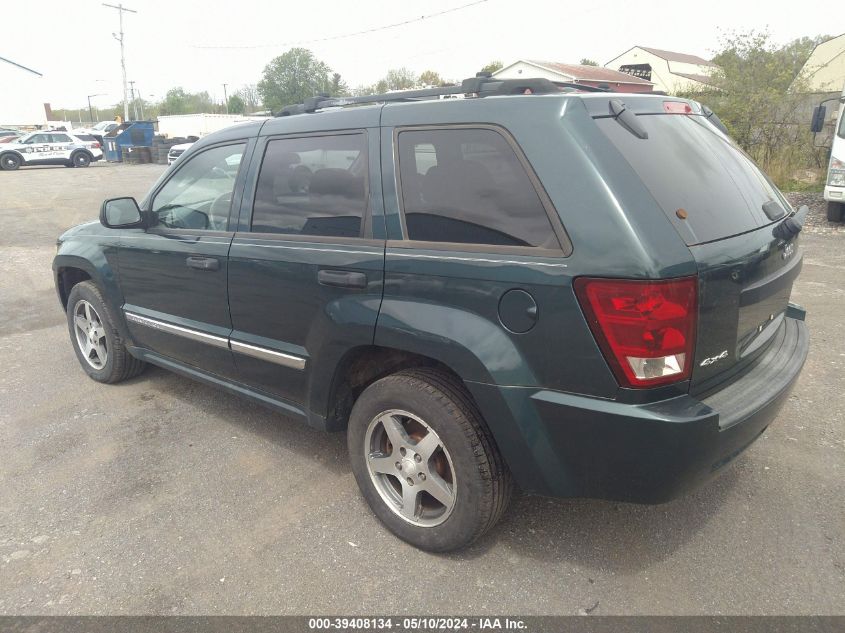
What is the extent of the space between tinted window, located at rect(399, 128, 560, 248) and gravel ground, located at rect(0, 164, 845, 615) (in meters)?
1.38

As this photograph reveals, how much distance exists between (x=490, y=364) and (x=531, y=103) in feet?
3.30

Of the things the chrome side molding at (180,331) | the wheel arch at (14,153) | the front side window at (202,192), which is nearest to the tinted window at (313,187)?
the front side window at (202,192)

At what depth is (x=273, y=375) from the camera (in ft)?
10.7

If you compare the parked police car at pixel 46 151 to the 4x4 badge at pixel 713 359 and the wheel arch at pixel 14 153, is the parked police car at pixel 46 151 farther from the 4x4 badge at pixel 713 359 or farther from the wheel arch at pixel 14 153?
the 4x4 badge at pixel 713 359

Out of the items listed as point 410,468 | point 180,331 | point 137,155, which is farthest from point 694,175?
point 137,155

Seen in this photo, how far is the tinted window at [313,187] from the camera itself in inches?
113

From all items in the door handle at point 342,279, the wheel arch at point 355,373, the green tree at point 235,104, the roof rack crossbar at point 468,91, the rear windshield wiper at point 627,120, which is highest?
the green tree at point 235,104

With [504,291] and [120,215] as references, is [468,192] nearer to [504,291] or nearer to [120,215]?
[504,291]

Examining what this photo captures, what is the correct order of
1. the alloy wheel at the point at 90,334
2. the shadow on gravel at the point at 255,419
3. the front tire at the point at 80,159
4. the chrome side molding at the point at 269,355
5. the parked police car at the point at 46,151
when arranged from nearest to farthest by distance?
the chrome side molding at the point at 269,355 → the shadow on gravel at the point at 255,419 → the alloy wheel at the point at 90,334 → the parked police car at the point at 46,151 → the front tire at the point at 80,159

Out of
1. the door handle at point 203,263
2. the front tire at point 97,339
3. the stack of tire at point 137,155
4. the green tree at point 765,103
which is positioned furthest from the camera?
the stack of tire at point 137,155

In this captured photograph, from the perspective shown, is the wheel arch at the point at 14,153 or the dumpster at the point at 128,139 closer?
the wheel arch at the point at 14,153

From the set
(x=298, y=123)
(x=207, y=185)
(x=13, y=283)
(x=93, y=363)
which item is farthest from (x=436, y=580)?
(x=13, y=283)

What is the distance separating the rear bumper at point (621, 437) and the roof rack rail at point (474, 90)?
1271 mm

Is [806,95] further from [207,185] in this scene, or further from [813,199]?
[207,185]
